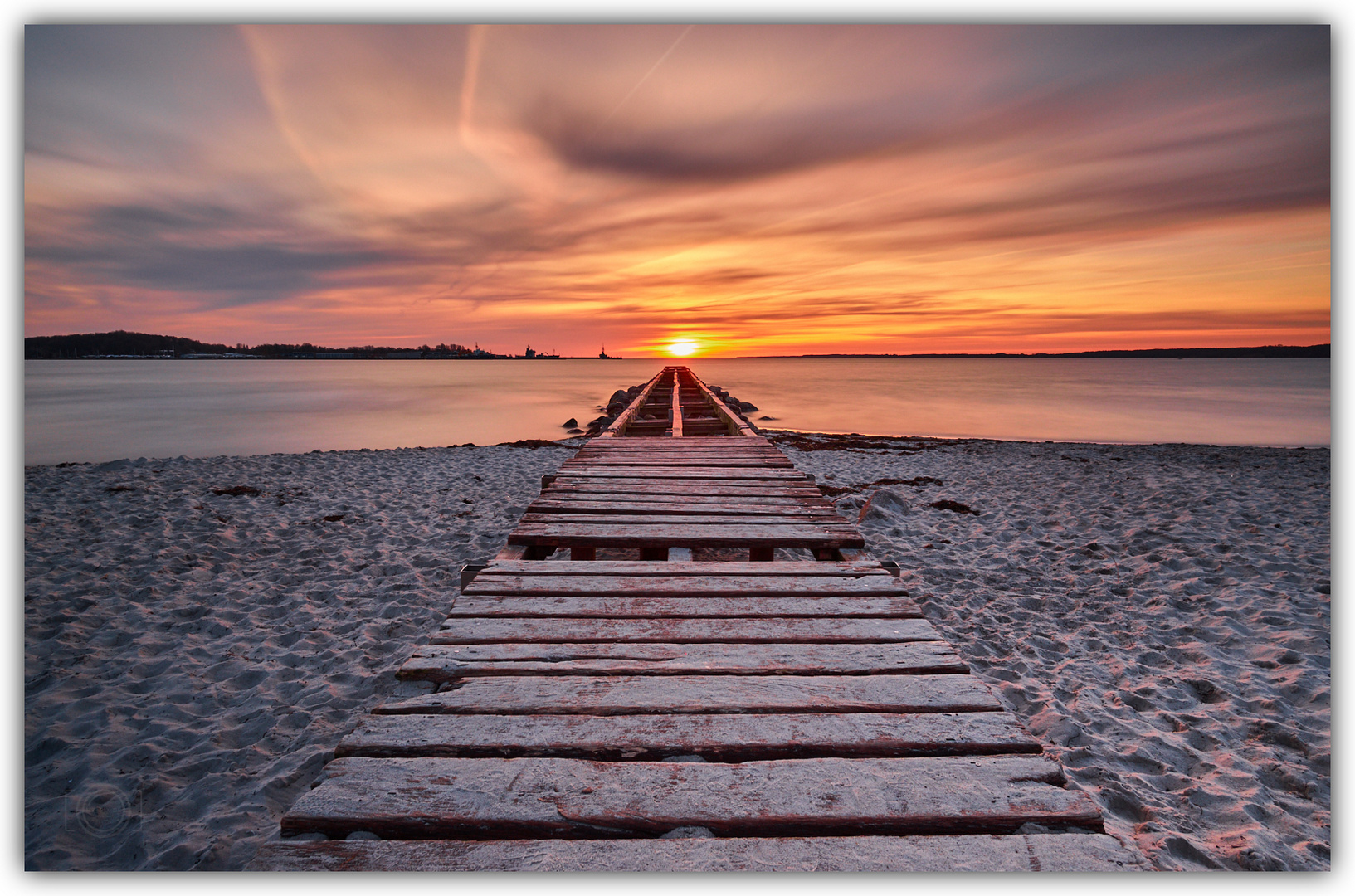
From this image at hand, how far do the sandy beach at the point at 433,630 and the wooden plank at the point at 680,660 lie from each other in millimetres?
1297

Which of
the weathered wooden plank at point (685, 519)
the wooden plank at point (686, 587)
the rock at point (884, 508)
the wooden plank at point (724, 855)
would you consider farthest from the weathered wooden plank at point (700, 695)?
the rock at point (884, 508)

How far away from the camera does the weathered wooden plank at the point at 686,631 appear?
7.45 feet

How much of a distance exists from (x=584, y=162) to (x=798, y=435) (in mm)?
12452

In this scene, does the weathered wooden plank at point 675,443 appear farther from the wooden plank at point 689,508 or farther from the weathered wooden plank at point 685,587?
the weathered wooden plank at point 685,587

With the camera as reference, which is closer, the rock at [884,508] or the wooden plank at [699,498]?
the wooden plank at [699,498]

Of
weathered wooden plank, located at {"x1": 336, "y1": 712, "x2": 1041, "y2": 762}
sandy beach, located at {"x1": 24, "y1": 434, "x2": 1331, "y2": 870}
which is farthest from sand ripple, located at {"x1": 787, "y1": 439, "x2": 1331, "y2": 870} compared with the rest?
weathered wooden plank, located at {"x1": 336, "y1": 712, "x2": 1041, "y2": 762}

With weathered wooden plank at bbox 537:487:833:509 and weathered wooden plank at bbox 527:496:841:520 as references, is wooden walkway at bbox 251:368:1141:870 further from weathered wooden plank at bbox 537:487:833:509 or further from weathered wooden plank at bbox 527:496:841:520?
weathered wooden plank at bbox 537:487:833:509

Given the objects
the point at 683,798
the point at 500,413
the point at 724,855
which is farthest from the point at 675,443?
the point at 500,413

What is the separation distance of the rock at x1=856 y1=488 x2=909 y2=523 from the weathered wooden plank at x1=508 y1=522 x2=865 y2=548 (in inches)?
152

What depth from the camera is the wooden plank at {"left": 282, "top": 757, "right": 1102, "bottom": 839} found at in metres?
1.41

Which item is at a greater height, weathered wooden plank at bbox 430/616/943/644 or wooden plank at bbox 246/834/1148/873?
weathered wooden plank at bbox 430/616/943/644

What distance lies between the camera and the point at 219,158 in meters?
4.23

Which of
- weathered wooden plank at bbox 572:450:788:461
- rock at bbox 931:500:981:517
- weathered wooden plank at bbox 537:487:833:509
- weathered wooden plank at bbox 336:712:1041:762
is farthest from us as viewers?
rock at bbox 931:500:981:517

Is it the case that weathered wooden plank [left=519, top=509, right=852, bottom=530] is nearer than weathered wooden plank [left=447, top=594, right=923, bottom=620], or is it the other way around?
weathered wooden plank [left=447, top=594, right=923, bottom=620]
